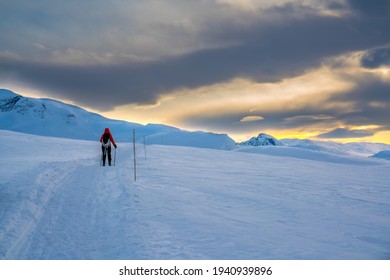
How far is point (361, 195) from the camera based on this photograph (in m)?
11.8

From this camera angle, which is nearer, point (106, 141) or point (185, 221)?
point (185, 221)

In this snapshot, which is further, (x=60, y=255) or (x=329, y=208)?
(x=329, y=208)

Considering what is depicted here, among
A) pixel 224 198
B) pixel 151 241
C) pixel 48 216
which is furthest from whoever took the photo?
pixel 224 198

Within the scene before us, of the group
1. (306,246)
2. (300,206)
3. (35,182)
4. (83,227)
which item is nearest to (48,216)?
(83,227)

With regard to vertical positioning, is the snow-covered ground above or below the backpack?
below

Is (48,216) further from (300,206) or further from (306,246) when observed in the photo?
(300,206)

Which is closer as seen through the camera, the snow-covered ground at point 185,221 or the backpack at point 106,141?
the snow-covered ground at point 185,221

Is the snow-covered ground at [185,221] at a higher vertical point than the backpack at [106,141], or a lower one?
lower

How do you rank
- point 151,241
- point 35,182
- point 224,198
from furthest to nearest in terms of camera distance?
point 35,182
point 224,198
point 151,241

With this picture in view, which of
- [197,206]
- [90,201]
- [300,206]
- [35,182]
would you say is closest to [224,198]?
[197,206]

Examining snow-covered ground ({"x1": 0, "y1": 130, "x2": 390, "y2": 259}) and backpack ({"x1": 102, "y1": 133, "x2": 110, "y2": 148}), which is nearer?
snow-covered ground ({"x1": 0, "y1": 130, "x2": 390, "y2": 259})

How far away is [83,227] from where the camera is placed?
22.1 feet

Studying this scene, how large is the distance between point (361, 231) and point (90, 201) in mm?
7213

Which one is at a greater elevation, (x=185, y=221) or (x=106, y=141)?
(x=106, y=141)
